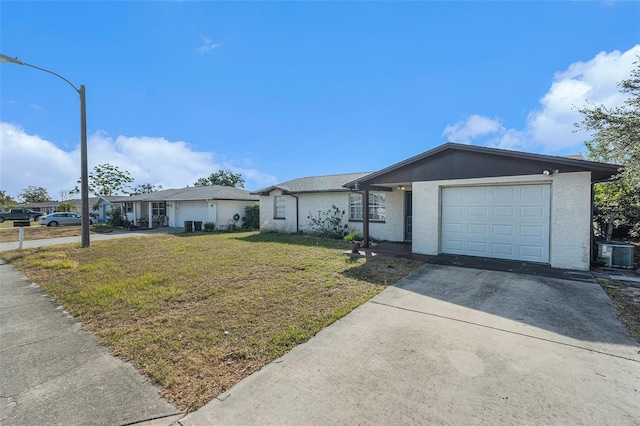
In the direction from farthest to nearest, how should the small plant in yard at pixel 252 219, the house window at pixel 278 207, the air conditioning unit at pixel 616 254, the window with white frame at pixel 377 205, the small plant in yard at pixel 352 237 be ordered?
1. the small plant in yard at pixel 252 219
2. the house window at pixel 278 207
3. the window with white frame at pixel 377 205
4. the small plant in yard at pixel 352 237
5. the air conditioning unit at pixel 616 254

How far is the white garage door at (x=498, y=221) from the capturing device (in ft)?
26.0

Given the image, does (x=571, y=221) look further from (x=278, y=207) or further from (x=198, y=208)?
(x=198, y=208)

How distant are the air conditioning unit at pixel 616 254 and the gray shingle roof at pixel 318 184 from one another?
30.9ft

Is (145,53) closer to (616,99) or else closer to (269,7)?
(269,7)

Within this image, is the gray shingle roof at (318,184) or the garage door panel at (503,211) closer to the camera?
the garage door panel at (503,211)

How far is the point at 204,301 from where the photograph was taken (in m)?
5.27

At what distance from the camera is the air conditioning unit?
761 cm

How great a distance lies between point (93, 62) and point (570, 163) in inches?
677

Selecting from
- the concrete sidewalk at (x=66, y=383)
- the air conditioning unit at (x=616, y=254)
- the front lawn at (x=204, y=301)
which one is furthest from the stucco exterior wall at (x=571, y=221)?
the concrete sidewalk at (x=66, y=383)

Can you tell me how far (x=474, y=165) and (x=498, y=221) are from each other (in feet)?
6.22

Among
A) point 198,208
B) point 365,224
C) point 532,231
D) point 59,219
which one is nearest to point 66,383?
point 365,224

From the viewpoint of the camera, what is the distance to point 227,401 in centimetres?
262

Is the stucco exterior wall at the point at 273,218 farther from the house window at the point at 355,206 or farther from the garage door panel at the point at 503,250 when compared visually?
the garage door panel at the point at 503,250

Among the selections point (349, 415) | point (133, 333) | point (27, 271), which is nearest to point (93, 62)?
point (27, 271)
